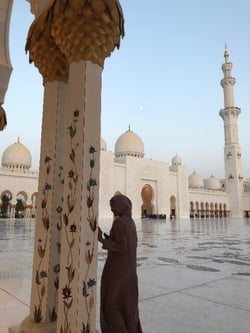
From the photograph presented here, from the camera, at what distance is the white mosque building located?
19578 mm

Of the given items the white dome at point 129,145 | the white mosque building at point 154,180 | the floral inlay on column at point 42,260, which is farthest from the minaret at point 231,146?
the floral inlay on column at point 42,260

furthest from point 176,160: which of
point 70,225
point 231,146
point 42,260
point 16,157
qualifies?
point 70,225

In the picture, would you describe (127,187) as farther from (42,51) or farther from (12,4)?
(42,51)

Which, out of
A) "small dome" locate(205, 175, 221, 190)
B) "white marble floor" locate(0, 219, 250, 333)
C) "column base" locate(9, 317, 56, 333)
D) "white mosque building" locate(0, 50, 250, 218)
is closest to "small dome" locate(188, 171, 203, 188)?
"white mosque building" locate(0, 50, 250, 218)

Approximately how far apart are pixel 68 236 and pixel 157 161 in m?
24.3

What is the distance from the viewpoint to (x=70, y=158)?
1380 millimetres

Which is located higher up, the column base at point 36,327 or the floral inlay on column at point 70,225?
the floral inlay on column at point 70,225

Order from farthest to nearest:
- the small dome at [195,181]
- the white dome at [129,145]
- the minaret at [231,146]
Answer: the small dome at [195,181]
the minaret at [231,146]
the white dome at [129,145]

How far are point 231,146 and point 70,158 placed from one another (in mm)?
29469

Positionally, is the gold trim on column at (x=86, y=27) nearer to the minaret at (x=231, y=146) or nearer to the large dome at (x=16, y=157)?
Result: the large dome at (x=16, y=157)

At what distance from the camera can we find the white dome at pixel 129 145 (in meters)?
25.5

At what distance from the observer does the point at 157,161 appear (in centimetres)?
2536

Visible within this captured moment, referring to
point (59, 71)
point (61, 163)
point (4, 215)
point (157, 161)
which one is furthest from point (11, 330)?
point (157, 161)

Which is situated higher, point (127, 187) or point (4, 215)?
point (127, 187)
